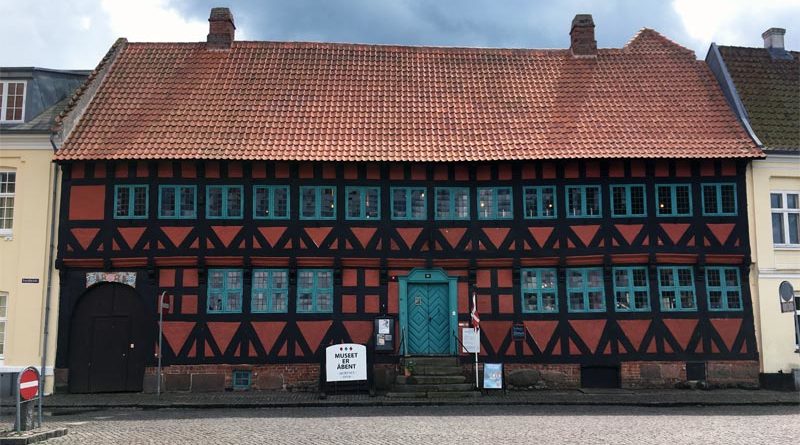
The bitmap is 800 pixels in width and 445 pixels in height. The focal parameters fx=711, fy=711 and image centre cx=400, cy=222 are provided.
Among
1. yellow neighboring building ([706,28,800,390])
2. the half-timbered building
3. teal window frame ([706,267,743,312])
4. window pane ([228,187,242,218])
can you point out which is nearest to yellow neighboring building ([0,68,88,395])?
the half-timbered building

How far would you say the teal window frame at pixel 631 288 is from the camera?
1889 centimetres

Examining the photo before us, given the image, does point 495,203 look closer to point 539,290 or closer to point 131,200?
point 539,290

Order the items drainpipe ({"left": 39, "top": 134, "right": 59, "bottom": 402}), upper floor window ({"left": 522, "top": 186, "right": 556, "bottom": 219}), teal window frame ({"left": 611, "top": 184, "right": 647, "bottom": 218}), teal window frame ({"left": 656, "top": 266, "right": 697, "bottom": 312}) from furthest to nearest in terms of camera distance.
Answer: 1. upper floor window ({"left": 522, "top": 186, "right": 556, "bottom": 219})
2. teal window frame ({"left": 611, "top": 184, "right": 647, "bottom": 218})
3. teal window frame ({"left": 656, "top": 266, "right": 697, "bottom": 312})
4. drainpipe ({"left": 39, "top": 134, "right": 59, "bottom": 402})

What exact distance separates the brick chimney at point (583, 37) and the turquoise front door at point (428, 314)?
30.7ft

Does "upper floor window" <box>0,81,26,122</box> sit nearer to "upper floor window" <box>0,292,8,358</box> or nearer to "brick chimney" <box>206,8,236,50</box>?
"upper floor window" <box>0,292,8,358</box>

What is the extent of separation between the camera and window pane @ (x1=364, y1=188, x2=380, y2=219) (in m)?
19.1

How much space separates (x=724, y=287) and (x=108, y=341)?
1629 centimetres

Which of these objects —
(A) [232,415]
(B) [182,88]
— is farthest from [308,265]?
(B) [182,88]

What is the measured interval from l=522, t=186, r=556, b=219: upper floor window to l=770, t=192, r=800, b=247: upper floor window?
6.04 m

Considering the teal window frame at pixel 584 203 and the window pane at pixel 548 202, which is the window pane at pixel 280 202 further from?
the teal window frame at pixel 584 203

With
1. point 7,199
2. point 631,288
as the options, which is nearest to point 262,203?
point 7,199

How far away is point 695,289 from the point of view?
744 inches

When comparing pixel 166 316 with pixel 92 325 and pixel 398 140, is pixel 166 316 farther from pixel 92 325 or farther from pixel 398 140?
pixel 398 140

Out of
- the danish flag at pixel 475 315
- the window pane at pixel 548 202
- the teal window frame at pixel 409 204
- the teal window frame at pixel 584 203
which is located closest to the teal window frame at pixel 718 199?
the teal window frame at pixel 584 203
